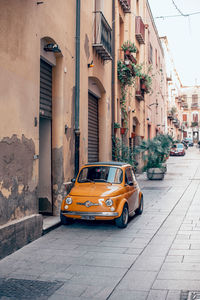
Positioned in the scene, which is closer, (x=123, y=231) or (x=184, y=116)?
(x=123, y=231)

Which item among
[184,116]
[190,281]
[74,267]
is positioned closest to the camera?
[190,281]

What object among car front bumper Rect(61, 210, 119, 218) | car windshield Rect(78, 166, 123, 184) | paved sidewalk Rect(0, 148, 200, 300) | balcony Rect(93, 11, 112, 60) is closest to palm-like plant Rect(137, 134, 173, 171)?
balcony Rect(93, 11, 112, 60)

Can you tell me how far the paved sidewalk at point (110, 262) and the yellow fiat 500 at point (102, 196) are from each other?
368 mm

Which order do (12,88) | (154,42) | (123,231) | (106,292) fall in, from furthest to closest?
(154,42) < (123,231) < (12,88) < (106,292)

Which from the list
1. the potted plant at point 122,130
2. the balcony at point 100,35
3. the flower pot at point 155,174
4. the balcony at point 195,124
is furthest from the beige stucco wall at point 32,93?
the balcony at point 195,124

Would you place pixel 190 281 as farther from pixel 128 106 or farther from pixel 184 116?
pixel 184 116

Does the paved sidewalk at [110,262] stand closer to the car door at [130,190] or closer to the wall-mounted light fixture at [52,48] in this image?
the car door at [130,190]

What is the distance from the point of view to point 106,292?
4980 mm

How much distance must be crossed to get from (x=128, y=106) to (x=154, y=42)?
44.6ft

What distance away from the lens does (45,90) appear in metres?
9.99

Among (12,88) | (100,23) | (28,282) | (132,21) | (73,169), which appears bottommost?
(28,282)

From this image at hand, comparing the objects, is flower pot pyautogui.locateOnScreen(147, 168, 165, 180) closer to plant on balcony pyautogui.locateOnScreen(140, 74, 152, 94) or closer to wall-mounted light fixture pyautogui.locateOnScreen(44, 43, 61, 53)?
plant on balcony pyautogui.locateOnScreen(140, 74, 152, 94)

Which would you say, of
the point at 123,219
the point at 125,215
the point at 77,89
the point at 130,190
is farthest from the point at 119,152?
the point at 123,219

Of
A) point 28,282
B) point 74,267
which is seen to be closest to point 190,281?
point 74,267
